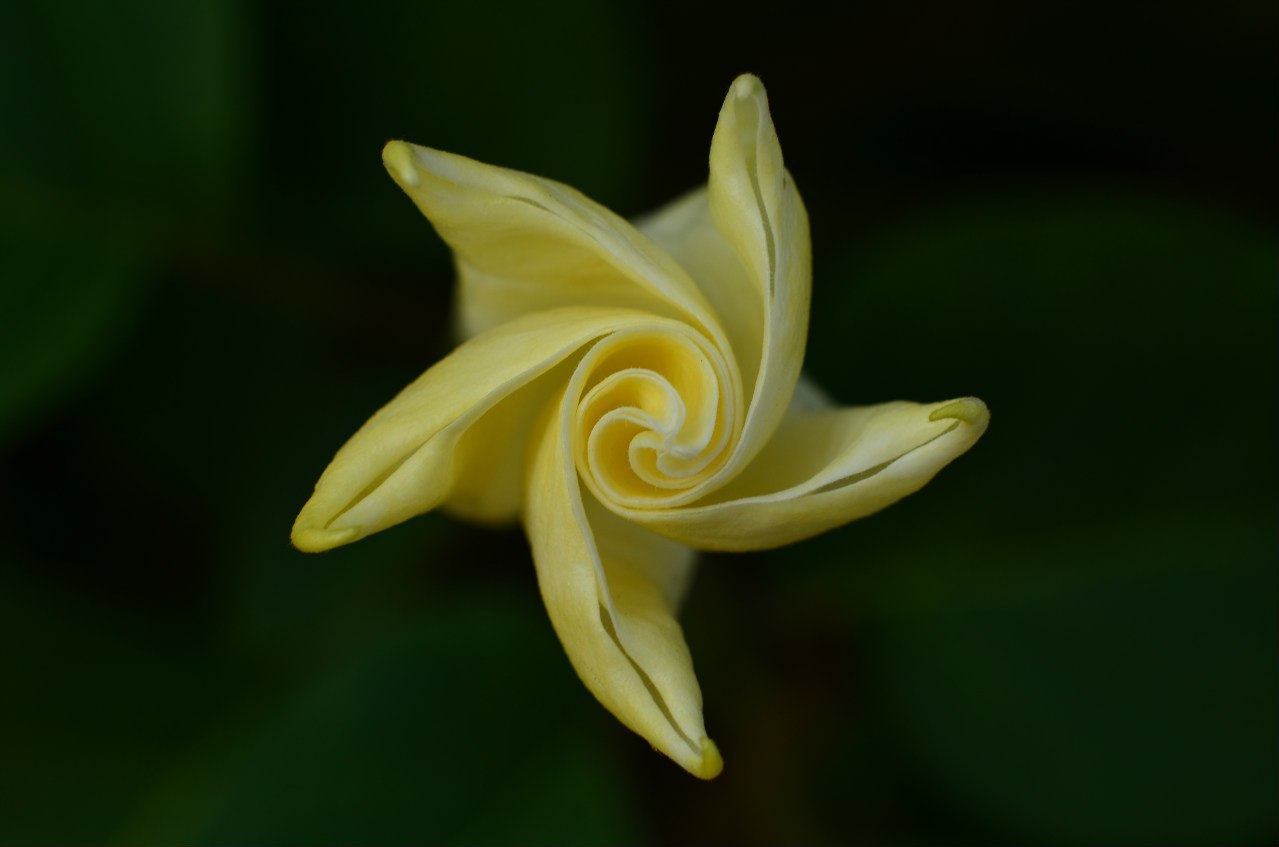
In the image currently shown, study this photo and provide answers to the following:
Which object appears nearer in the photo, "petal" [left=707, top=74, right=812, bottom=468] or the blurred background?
"petal" [left=707, top=74, right=812, bottom=468]

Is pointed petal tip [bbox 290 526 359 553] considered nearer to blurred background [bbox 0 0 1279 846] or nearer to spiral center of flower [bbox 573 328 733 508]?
spiral center of flower [bbox 573 328 733 508]

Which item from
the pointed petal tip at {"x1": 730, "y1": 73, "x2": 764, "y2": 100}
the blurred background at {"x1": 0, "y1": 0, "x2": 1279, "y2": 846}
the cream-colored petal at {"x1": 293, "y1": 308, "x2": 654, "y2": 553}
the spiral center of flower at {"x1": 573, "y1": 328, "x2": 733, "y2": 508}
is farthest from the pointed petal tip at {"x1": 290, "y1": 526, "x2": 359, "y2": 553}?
the blurred background at {"x1": 0, "y1": 0, "x2": 1279, "y2": 846}

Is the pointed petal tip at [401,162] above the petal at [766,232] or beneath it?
above

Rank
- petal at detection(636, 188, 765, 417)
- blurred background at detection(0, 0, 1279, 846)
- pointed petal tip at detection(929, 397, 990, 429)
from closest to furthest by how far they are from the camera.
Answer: pointed petal tip at detection(929, 397, 990, 429) → petal at detection(636, 188, 765, 417) → blurred background at detection(0, 0, 1279, 846)

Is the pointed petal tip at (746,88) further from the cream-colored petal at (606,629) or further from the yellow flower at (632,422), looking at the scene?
the cream-colored petal at (606,629)

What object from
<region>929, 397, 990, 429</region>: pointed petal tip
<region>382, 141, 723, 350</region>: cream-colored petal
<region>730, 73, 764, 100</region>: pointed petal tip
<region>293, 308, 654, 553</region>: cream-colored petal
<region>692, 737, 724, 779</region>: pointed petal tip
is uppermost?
<region>730, 73, 764, 100</region>: pointed petal tip

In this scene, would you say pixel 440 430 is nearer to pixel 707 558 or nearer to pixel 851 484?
pixel 851 484

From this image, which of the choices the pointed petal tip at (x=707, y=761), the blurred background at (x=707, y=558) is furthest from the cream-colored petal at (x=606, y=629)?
the blurred background at (x=707, y=558)
